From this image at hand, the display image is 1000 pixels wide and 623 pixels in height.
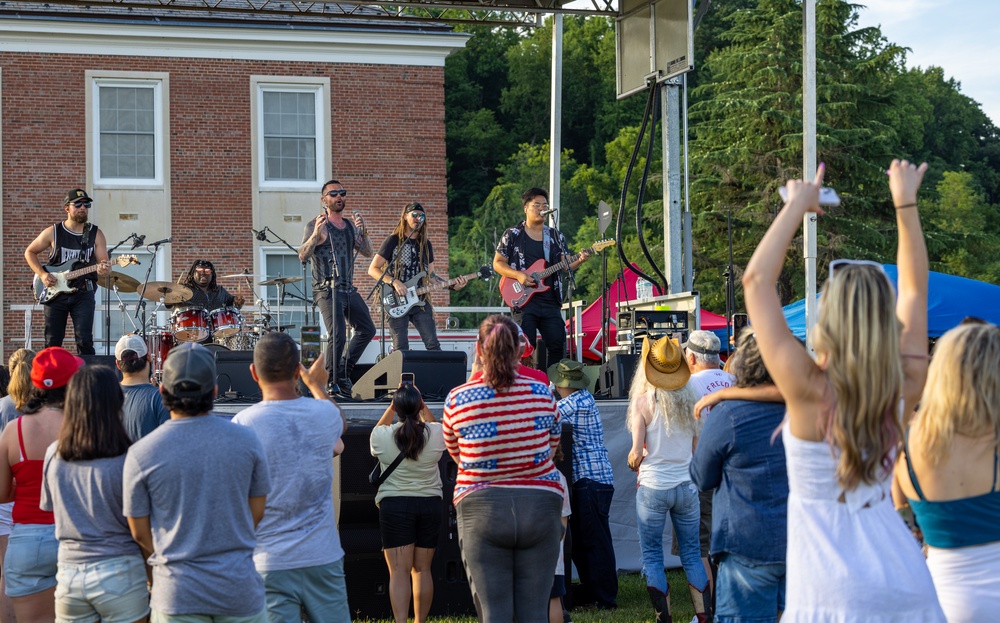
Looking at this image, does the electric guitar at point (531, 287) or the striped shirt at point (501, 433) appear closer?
the striped shirt at point (501, 433)

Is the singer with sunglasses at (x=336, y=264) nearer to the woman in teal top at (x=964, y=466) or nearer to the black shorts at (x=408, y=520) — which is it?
the black shorts at (x=408, y=520)

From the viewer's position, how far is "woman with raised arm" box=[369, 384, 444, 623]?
6906mm

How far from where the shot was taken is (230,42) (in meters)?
20.1

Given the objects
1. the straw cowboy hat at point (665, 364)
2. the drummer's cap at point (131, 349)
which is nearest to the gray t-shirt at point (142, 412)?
the drummer's cap at point (131, 349)

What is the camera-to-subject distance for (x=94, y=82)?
64.8ft

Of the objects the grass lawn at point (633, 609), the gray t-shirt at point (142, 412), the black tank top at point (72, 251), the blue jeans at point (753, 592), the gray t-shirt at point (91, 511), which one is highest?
the black tank top at point (72, 251)

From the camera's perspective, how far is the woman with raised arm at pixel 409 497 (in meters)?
6.91

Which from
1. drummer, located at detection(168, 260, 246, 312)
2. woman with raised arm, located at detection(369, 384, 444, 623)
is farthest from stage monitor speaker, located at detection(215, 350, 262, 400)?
woman with raised arm, located at detection(369, 384, 444, 623)

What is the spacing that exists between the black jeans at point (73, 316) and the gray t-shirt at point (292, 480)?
6764 mm

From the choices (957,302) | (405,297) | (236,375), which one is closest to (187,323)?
(236,375)

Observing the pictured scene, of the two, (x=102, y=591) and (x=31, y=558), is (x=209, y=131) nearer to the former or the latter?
(x=31, y=558)

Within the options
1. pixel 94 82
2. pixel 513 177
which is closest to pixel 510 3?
pixel 94 82

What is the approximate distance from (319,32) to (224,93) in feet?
6.72

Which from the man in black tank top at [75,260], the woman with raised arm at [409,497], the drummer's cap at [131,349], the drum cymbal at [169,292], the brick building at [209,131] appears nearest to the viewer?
the drummer's cap at [131,349]
